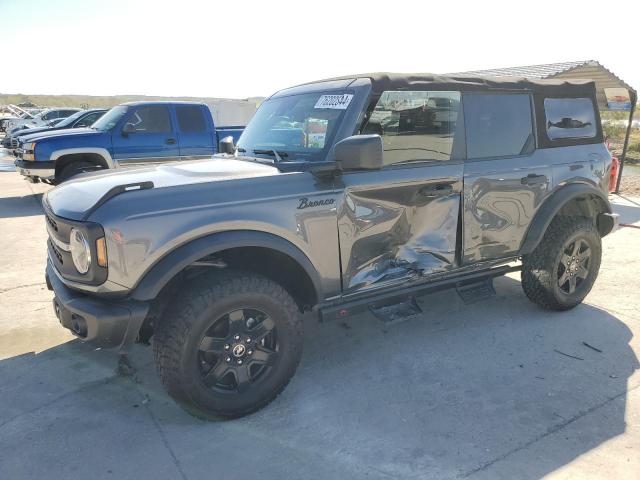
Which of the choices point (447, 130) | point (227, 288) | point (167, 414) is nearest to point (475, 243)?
point (447, 130)

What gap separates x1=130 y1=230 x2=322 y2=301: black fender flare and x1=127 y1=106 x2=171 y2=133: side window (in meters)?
7.51

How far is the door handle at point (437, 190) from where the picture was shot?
3523 millimetres

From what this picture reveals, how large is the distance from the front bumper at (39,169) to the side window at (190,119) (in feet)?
8.01

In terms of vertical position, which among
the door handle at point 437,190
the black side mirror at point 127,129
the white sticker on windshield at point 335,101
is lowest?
the door handle at point 437,190

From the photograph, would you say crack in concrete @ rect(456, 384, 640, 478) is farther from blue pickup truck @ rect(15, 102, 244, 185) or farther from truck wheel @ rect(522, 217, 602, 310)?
blue pickup truck @ rect(15, 102, 244, 185)

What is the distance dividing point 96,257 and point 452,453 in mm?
2118

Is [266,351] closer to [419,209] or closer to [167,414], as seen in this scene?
[167,414]

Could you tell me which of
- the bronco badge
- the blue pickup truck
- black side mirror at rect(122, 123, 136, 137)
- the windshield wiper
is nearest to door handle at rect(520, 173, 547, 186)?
the bronco badge

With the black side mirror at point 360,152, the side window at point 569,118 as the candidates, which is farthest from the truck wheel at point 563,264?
the black side mirror at point 360,152

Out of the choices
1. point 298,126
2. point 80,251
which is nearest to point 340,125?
point 298,126

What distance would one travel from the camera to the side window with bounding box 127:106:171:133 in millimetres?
9500

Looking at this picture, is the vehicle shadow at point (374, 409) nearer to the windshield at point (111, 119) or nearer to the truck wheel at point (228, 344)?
the truck wheel at point (228, 344)

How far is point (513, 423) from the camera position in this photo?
9.68 ft

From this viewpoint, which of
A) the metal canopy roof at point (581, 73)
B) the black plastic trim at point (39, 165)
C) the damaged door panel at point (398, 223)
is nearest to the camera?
the damaged door panel at point (398, 223)
